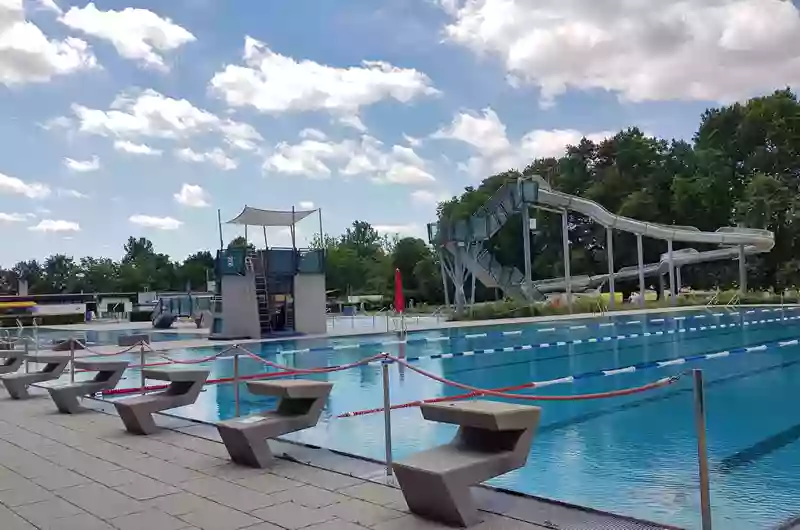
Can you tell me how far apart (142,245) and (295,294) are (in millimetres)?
110853

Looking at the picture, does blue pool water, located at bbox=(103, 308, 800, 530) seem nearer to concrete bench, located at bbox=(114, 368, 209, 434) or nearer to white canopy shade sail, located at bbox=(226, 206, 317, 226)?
concrete bench, located at bbox=(114, 368, 209, 434)

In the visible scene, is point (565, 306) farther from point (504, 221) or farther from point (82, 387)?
point (82, 387)

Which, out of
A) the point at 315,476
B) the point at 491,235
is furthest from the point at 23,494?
the point at 491,235

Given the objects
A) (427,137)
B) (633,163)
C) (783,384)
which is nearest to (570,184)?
(633,163)

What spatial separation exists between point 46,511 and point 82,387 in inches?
181

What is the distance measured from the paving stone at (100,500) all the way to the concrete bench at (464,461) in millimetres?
1872

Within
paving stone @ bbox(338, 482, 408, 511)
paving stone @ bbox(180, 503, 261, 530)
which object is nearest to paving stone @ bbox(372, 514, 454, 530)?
paving stone @ bbox(338, 482, 408, 511)

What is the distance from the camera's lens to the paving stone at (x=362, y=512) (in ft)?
13.4

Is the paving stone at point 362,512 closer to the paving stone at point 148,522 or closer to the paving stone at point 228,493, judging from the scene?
the paving stone at point 228,493

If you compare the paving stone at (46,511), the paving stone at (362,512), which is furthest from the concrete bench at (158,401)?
the paving stone at (362,512)

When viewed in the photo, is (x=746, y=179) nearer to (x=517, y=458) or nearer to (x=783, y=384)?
(x=783, y=384)

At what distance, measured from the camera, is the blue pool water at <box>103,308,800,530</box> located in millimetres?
5160

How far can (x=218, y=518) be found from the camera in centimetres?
423

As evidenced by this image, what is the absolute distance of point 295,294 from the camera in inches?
942
